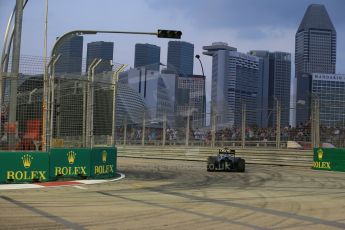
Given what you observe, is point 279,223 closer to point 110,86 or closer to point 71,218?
point 71,218

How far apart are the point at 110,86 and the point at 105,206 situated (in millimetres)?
8766

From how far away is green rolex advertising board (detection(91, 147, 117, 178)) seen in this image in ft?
60.6

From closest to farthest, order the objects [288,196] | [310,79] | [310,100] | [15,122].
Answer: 1. [288,196]
2. [15,122]
3. [310,100]
4. [310,79]

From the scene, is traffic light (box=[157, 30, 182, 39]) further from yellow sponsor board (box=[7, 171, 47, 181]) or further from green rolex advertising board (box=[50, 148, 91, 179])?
yellow sponsor board (box=[7, 171, 47, 181])

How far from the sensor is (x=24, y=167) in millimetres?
16750

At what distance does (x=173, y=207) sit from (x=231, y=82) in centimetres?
3919

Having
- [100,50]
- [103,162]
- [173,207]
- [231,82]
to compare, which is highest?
[100,50]

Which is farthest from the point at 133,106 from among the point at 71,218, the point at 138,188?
the point at 71,218

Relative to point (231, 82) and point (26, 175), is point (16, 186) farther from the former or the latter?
point (231, 82)

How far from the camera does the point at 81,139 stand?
18.6 meters

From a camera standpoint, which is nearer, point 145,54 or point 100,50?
point 100,50

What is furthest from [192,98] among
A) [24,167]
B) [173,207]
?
[173,207]

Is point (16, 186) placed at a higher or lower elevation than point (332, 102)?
lower

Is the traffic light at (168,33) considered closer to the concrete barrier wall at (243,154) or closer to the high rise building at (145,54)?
the concrete barrier wall at (243,154)
